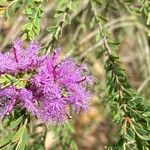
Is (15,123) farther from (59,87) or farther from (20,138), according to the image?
(59,87)

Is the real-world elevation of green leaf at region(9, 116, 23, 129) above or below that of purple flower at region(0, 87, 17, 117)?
below

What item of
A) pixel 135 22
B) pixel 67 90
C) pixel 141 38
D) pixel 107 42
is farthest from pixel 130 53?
pixel 67 90

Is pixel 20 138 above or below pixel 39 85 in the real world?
below

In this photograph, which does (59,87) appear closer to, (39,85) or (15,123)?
(39,85)

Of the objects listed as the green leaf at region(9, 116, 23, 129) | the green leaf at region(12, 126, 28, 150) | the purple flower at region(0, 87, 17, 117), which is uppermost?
the purple flower at region(0, 87, 17, 117)

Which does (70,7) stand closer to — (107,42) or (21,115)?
(107,42)

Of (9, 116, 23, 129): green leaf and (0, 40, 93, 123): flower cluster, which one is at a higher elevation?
(0, 40, 93, 123): flower cluster

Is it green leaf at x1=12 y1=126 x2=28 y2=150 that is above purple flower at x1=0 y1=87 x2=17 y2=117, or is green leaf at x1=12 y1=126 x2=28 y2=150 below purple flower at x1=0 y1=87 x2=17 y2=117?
below

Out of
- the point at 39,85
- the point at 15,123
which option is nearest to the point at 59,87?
the point at 39,85
